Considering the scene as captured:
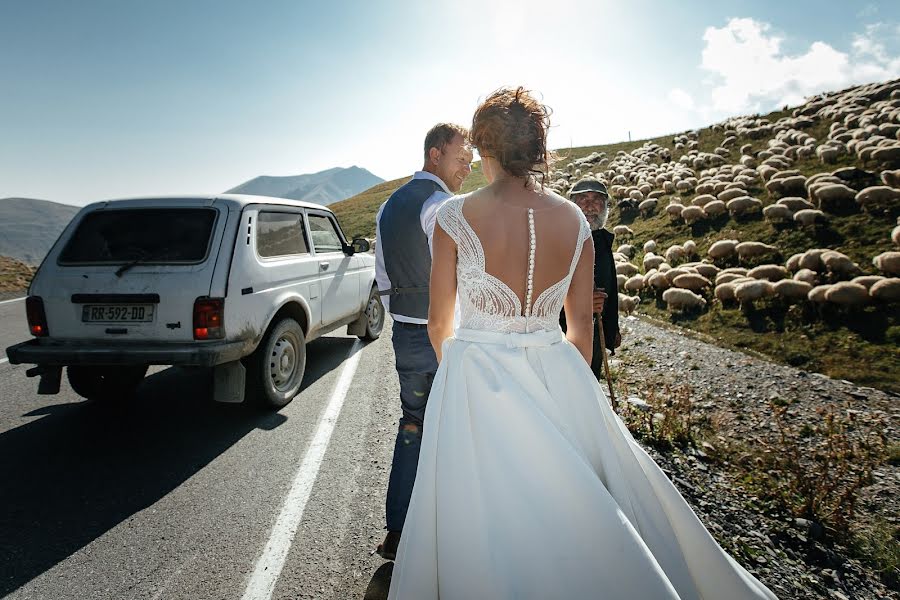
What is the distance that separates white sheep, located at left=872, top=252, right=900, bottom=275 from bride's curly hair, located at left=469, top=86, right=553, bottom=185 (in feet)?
28.2

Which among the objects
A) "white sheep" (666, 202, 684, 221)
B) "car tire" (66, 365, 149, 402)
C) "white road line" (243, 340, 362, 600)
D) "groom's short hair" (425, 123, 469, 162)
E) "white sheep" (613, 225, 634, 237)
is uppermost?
"white sheep" (666, 202, 684, 221)

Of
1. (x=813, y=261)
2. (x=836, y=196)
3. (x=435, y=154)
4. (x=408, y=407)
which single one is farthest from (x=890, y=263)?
(x=408, y=407)

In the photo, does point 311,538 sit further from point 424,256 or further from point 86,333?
point 86,333

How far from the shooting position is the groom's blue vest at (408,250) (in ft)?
7.85

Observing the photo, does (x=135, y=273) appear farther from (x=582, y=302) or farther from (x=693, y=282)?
(x=693, y=282)

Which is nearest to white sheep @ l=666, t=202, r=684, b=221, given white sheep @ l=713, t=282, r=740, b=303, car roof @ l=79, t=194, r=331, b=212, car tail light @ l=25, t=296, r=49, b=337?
white sheep @ l=713, t=282, r=740, b=303

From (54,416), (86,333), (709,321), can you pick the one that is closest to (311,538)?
(86,333)

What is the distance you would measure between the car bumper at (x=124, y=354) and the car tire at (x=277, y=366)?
44cm

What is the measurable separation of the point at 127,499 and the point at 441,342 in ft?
8.70

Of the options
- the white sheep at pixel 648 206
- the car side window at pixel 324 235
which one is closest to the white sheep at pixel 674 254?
the white sheep at pixel 648 206

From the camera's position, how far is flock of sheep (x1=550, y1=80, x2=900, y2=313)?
7.34 m

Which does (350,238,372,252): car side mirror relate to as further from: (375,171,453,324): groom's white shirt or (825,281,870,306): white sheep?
(825,281,870,306): white sheep

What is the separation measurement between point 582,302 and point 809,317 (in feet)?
22.6

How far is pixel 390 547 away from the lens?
2.27 m
